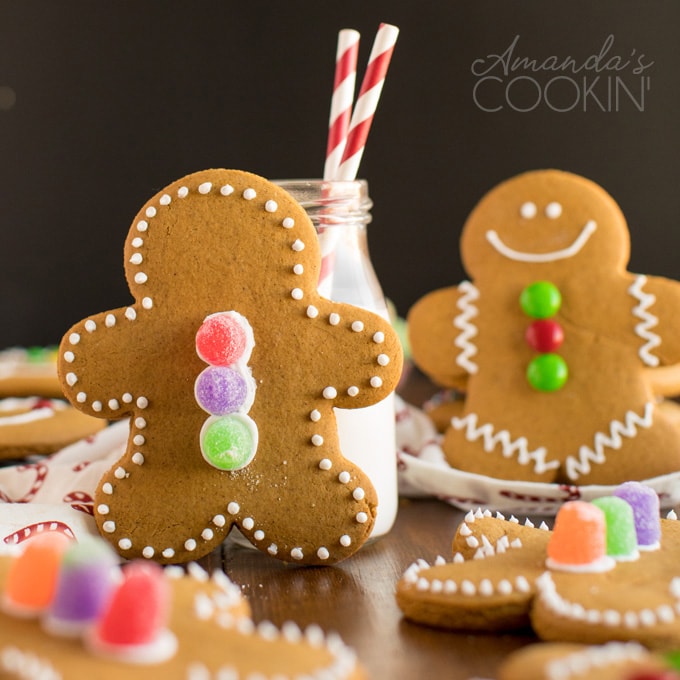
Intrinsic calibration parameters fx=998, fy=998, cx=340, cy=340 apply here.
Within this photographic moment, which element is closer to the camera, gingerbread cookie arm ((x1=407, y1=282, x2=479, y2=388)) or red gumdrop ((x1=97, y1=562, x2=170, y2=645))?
red gumdrop ((x1=97, y1=562, x2=170, y2=645))

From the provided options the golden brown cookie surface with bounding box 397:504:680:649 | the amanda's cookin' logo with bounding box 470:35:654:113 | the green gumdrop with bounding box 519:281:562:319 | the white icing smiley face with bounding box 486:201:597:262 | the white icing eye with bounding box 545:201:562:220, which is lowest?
the golden brown cookie surface with bounding box 397:504:680:649

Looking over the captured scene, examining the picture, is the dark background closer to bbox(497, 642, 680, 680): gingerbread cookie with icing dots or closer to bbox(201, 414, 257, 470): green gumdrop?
bbox(201, 414, 257, 470): green gumdrop

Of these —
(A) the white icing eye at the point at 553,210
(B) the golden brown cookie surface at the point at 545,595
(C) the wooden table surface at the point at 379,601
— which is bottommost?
(C) the wooden table surface at the point at 379,601

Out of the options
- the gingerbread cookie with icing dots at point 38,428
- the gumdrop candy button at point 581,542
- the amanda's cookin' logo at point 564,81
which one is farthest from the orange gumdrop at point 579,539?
the amanda's cookin' logo at point 564,81

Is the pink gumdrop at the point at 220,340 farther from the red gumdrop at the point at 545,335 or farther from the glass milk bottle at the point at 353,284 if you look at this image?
the red gumdrop at the point at 545,335

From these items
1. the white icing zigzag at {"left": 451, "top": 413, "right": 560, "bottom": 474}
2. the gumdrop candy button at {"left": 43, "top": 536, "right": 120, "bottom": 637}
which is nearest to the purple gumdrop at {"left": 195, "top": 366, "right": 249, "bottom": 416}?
the gumdrop candy button at {"left": 43, "top": 536, "right": 120, "bottom": 637}

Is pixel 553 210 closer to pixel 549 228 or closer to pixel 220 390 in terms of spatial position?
pixel 549 228
